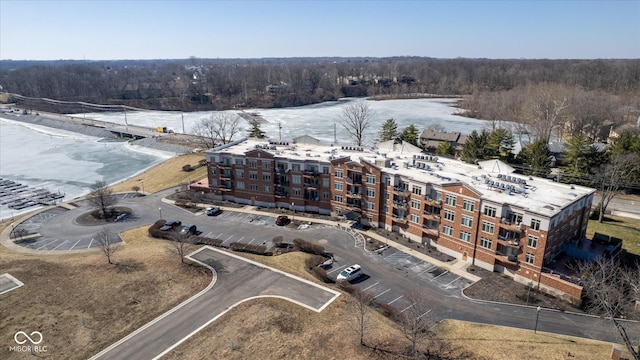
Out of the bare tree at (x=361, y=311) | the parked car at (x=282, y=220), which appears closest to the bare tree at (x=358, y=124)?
the parked car at (x=282, y=220)

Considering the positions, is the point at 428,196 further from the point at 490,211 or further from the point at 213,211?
the point at 213,211

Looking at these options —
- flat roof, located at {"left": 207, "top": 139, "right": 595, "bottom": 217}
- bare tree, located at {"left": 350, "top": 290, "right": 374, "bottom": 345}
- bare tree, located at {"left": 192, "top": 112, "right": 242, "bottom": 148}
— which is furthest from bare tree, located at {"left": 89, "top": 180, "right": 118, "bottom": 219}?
bare tree, located at {"left": 350, "top": 290, "right": 374, "bottom": 345}

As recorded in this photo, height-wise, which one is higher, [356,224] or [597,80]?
[597,80]

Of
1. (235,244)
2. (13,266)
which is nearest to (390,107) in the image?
(235,244)

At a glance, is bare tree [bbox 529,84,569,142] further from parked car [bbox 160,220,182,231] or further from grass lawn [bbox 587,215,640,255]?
parked car [bbox 160,220,182,231]

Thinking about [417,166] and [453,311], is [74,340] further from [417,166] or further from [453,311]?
[417,166]

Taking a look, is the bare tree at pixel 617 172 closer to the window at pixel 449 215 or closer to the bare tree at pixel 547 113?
the bare tree at pixel 547 113
